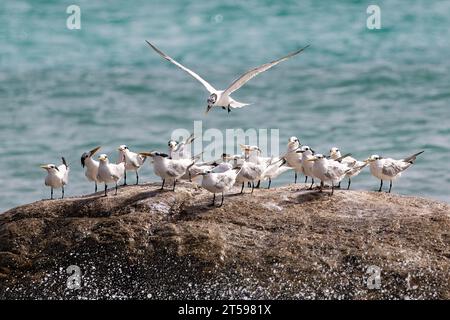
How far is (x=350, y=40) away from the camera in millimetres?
31906

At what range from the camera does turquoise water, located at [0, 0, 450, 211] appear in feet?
79.5

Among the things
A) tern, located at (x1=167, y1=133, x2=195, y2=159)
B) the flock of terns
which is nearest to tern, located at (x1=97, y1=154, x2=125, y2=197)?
the flock of terns

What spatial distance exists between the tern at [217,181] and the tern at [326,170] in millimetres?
1195

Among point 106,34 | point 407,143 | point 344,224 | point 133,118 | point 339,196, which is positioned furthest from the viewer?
point 106,34

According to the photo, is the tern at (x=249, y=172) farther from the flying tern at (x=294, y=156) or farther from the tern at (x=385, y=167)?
the tern at (x=385, y=167)

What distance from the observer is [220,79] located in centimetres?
2853

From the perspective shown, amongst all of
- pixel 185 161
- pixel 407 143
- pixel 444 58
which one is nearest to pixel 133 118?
pixel 407 143

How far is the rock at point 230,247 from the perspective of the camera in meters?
10.8

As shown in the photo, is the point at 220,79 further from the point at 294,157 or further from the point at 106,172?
the point at 106,172

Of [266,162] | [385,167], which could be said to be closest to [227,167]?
[266,162]

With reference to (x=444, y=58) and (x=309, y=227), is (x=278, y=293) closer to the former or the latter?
(x=309, y=227)

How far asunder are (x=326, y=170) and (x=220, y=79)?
53.2 ft

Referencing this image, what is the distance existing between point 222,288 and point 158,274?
77 centimetres

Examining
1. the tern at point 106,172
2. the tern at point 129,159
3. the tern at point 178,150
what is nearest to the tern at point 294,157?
the tern at point 178,150
